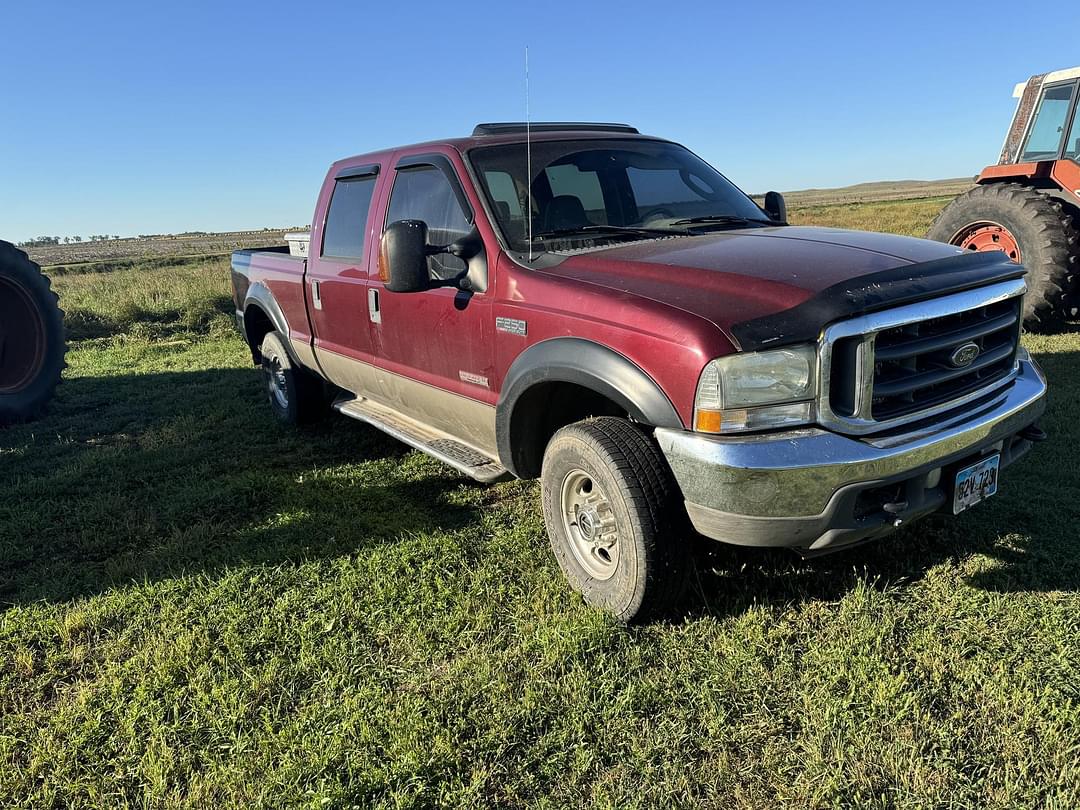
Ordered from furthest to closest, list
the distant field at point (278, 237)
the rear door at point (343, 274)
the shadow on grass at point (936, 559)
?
the distant field at point (278, 237)
the rear door at point (343, 274)
the shadow on grass at point (936, 559)

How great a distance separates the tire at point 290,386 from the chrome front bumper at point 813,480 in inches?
153

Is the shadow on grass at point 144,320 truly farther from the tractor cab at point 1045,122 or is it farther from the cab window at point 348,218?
the tractor cab at point 1045,122

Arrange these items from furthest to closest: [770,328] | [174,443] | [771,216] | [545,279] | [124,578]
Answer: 1. [174,443]
2. [771,216]
3. [124,578]
4. [545,279]
5. [770,328]

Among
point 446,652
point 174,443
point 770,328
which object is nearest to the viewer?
point 770,328

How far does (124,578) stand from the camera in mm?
3510

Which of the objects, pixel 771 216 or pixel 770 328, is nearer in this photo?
pixel 770 328

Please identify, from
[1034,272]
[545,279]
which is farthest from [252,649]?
[1034,272]

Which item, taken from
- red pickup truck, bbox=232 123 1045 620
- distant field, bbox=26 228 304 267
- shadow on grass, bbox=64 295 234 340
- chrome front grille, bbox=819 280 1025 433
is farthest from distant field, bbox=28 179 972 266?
chrome front grille, bbox=819 280 1025 433

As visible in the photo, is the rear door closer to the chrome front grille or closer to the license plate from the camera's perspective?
the chrome front grille

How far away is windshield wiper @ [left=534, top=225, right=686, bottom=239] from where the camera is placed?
11.3 ft

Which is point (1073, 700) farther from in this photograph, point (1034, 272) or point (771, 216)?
point (1034, 272)

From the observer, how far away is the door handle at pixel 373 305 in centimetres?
423

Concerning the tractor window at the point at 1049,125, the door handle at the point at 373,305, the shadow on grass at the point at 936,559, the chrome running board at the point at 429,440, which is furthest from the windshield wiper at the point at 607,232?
the tractor window at the point at 1049,125

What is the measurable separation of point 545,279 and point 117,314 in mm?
11212
